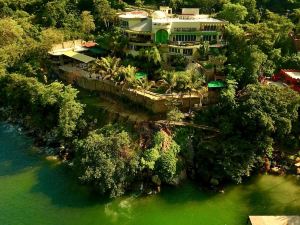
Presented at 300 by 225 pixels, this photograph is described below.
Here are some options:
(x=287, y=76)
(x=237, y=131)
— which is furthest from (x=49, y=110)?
(x=287, y=76)

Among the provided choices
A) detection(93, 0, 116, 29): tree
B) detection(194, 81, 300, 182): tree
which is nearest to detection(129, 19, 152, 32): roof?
detection(93, 0, 116, 29): tree

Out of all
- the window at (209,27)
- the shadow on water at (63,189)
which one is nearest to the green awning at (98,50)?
the window at (209,27)

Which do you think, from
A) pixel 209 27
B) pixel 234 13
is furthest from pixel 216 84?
pixel 234 13

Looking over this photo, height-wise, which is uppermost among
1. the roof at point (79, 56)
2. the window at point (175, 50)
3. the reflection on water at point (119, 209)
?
the window at point (175, 50)

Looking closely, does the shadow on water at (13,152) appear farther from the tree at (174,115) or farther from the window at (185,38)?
the window at (185,38)

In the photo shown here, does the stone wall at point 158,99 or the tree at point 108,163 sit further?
the stone wall at point 158,99

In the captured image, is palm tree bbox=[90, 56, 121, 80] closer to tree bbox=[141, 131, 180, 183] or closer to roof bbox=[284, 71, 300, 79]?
tree bbox=[141, 131, 180, 183]

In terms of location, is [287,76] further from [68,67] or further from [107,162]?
[68,67]

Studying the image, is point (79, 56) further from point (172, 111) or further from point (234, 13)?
point (234, 13)
